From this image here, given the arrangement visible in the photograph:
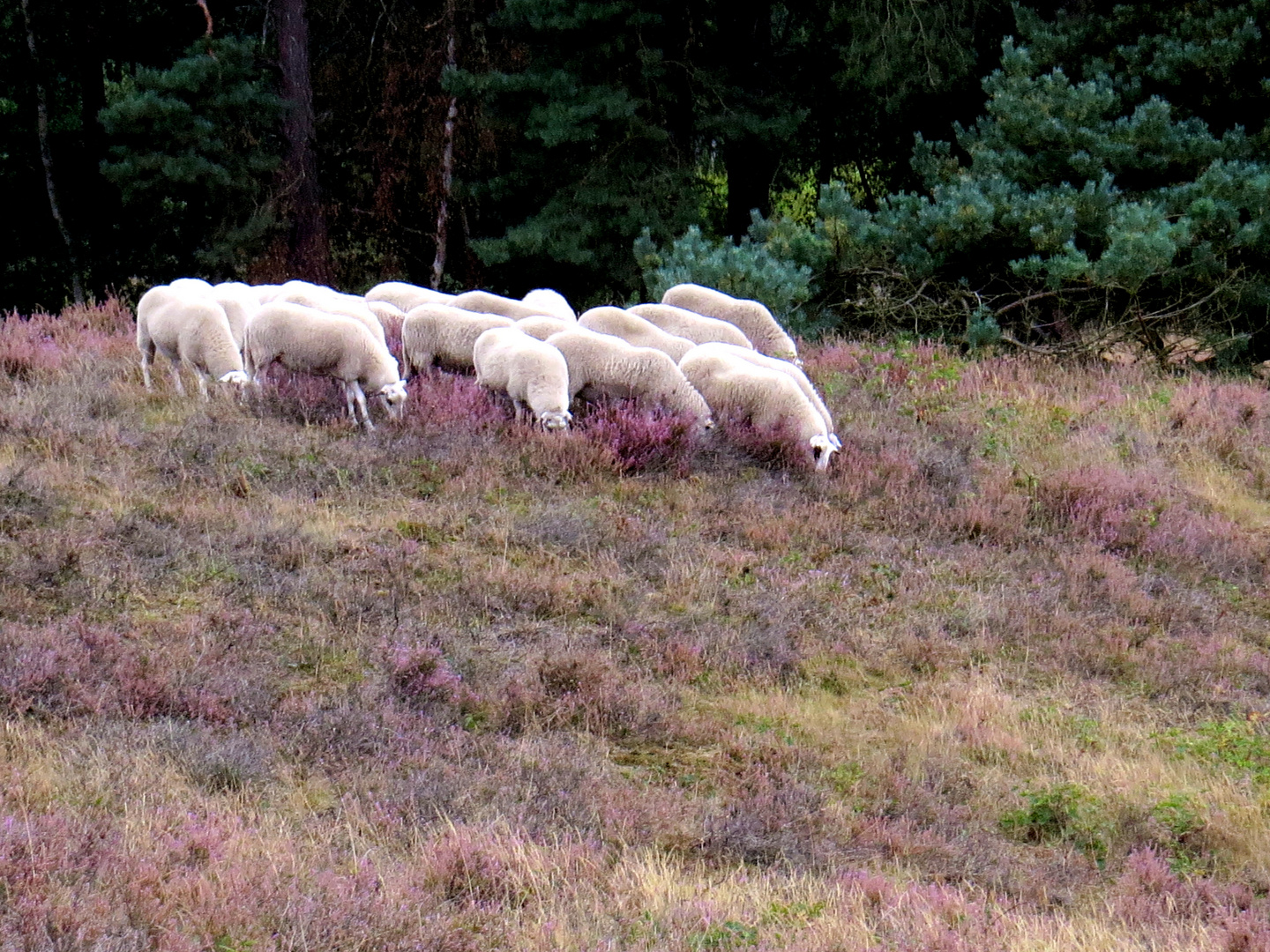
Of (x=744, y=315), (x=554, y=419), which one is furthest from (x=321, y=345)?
(x=744, y=315)

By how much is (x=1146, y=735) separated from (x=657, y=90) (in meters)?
14.6

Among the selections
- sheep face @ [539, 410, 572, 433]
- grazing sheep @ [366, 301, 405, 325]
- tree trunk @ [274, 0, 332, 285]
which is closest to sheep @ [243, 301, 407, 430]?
sheep face @ [539, 410, 572, 433]

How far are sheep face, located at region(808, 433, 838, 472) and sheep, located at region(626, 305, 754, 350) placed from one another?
76.8 inches

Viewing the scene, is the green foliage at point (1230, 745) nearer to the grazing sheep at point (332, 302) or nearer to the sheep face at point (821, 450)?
the sheep face at point (821, 450)

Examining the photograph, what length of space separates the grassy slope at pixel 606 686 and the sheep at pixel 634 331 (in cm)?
149

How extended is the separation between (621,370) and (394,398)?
1.82 metres

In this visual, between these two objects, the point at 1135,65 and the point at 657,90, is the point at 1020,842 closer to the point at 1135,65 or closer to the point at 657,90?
the point at 1135,65

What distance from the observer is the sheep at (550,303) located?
12.8 metres

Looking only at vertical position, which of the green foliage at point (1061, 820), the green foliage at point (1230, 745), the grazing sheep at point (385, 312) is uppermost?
the grazing sheep at point (385, 312)

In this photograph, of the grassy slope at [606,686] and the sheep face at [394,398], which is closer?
the grassy slope at [606,686]

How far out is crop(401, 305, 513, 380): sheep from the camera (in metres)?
11.4

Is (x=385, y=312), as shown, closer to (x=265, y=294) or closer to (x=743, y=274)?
(x=265, y=294)

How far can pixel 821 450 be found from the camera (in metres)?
10.5

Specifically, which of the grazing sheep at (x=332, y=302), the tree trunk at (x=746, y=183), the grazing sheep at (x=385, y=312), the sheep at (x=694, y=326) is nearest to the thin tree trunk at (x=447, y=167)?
the tree trunk at (x=746, y=183)
